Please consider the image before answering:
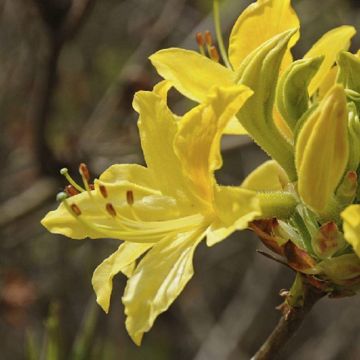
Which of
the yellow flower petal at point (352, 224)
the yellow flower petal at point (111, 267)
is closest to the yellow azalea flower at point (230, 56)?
the yellow flower petal at point (111, 267)

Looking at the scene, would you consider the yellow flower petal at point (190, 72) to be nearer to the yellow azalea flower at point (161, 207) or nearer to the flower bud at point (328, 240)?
the yellow azalea flower at point (161, 207)

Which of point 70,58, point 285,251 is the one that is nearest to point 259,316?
point 70,58

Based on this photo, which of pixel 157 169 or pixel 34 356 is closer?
pixel 157 169

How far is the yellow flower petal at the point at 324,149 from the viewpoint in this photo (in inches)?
51.8

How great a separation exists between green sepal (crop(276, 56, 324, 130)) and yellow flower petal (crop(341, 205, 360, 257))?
13.3 inches

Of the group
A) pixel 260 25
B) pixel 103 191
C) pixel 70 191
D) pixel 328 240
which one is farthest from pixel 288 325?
pixel 260 25

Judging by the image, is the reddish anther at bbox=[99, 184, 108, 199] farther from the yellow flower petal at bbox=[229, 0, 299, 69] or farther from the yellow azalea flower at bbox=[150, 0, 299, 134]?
the yellow flower petal at bbox=[229, 0, 299, 69]

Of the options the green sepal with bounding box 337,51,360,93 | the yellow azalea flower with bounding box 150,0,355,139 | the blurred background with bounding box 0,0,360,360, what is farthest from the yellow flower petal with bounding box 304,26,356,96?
the blurred background with bounding box 0,0,360,360

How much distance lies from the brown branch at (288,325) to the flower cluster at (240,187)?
17 millimetres

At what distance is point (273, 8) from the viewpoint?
174 cm

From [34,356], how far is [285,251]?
26.6 inches

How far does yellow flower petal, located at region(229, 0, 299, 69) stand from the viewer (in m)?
1.73

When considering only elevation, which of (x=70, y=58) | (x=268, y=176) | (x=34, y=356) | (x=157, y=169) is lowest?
(x=70, y=58)

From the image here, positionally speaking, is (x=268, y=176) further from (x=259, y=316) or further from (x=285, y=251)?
(x=259, y=316)
